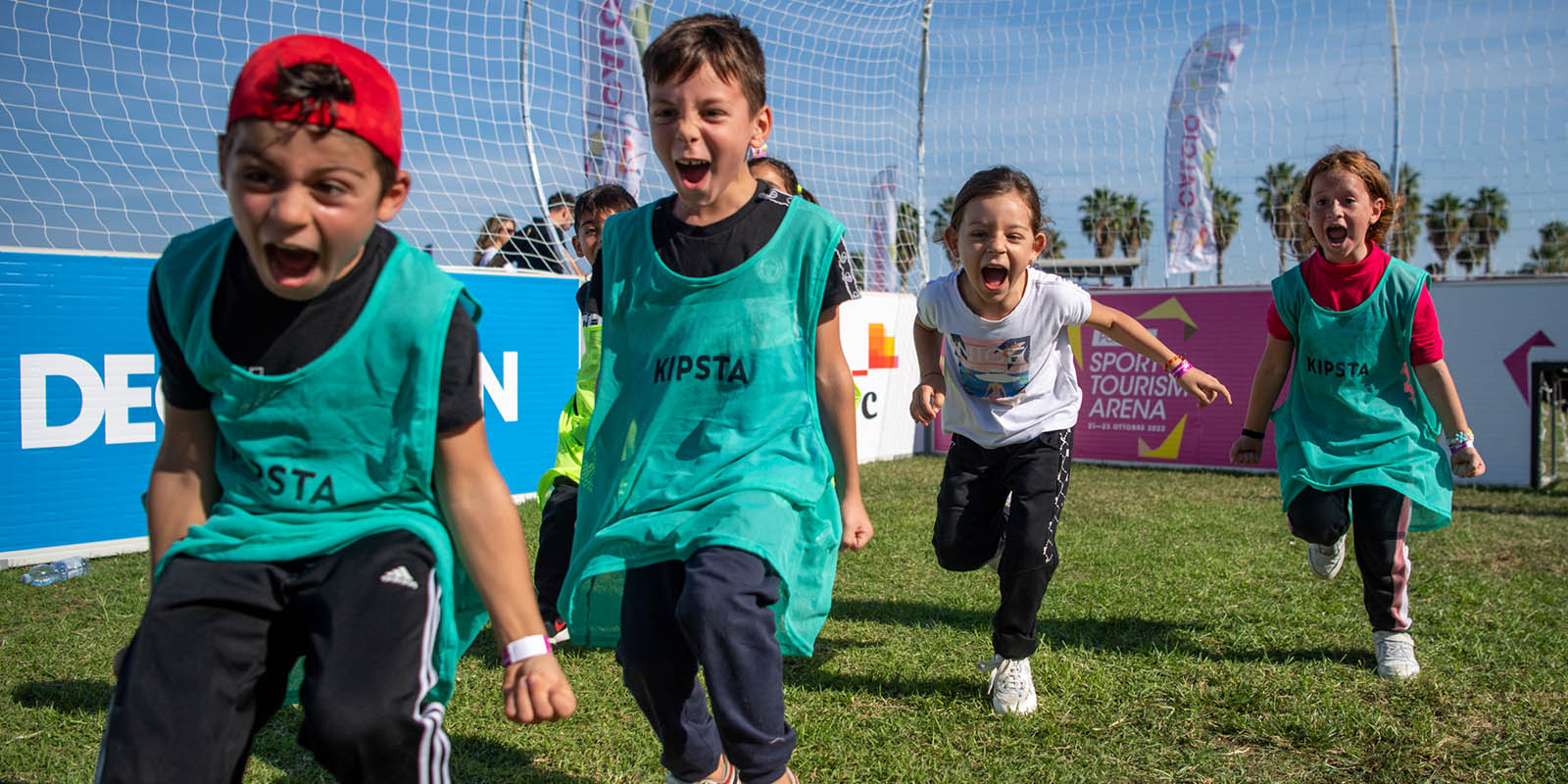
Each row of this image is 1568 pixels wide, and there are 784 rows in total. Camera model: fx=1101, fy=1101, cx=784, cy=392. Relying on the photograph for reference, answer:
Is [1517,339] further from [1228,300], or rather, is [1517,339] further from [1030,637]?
[1030,637]

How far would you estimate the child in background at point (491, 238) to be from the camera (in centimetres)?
757

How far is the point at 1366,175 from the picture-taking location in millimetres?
3859

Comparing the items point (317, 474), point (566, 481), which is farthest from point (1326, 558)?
point (317, 474)

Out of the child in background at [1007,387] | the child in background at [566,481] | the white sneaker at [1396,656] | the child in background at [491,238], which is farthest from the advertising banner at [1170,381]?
the child in background at [566,481]

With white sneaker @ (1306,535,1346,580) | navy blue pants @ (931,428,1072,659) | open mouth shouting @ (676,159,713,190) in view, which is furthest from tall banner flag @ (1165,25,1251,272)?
open mouth shouting @ (676,159,713,190)

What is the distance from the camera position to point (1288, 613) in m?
4.49

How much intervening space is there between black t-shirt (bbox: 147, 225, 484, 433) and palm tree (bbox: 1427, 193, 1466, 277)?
9308mm

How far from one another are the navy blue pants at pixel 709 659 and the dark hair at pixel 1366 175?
2.79 m

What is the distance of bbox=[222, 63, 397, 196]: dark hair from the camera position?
163 cm

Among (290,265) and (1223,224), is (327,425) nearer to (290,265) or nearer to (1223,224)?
(290,265)

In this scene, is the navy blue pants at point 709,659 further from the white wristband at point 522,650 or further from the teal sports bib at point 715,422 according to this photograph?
the white wristband at point 522,650

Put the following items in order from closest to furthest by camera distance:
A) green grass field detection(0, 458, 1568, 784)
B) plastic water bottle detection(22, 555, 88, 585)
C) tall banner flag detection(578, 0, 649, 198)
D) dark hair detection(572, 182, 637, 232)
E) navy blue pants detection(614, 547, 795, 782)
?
navy blue pants detection(614, 547, 795, 782), green grass field detection(0, 458, 1568, 784), dark hair detection(572, 182, 637, 232), plastic water bottle detection(22, 555, 88, 585), tall banner flag detection(578, 0, 649, 198)

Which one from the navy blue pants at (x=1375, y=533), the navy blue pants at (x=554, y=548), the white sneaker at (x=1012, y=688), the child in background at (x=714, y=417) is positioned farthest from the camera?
the navy blue pants at (x=554, y=548)

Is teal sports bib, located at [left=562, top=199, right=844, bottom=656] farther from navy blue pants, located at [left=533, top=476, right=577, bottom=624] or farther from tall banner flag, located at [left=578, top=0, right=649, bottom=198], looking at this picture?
tall banner flag, located at [left=578, top=0, right=649, bottom=198]
